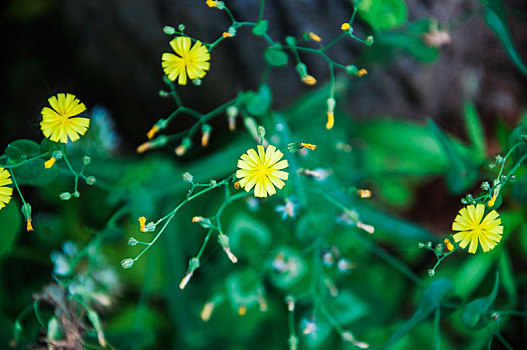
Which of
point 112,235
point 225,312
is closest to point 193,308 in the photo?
point 225,312

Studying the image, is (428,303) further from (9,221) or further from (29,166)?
(9,221)

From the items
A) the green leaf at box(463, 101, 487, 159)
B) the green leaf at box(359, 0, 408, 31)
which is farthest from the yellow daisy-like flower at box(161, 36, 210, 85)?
the green leaf at box(463, 101, 487, 159)

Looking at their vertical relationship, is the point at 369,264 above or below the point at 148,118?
below

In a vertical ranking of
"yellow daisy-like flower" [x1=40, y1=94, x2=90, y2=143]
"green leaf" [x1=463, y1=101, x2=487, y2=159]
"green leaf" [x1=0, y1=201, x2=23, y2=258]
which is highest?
"green leaf" [x1=463, y1=101, x2=487, y2=159]

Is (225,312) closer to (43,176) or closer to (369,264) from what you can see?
(369,264)

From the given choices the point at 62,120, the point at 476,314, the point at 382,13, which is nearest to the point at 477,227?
the point at 476,314

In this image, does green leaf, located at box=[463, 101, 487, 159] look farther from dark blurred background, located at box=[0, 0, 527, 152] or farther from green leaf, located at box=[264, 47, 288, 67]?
green leaf, located at box=[264, 47, 288, 67]

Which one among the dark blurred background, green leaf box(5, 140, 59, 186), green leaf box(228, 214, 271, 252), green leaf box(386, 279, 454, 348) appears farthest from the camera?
the dark blurred background

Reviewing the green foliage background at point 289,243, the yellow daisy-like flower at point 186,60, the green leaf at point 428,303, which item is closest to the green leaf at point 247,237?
the green foliage background at point 289,243

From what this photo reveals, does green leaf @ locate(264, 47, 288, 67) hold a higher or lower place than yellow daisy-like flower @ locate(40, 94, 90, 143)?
higher
